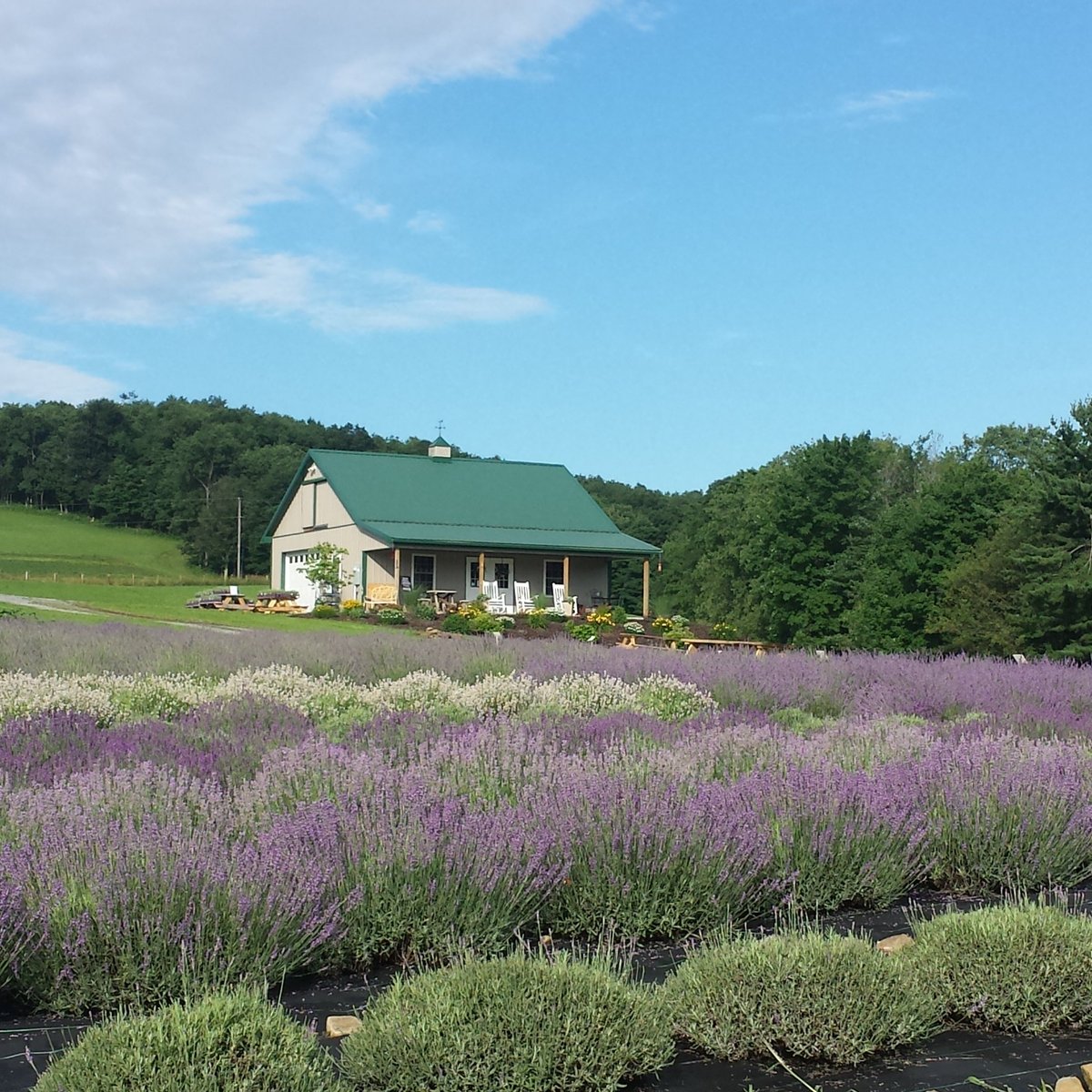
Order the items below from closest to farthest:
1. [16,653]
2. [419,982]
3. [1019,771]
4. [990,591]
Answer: [419,982]
[1019,771]
[16,653]
[990,591]

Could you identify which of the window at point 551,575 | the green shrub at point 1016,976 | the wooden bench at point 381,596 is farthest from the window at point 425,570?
the green shrub at point 1016,976

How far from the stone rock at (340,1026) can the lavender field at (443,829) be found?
0.29 m

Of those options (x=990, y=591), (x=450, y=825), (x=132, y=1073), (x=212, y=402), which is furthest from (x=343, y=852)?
(x=212, y=402)

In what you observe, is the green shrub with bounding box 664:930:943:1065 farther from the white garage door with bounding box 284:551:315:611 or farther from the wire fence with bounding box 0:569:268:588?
the wire fence with bounding box 0:569:268:588

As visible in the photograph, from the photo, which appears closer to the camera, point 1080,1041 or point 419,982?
point 419,982

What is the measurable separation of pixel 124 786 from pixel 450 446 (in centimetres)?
4030

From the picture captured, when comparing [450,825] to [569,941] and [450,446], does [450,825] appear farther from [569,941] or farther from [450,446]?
[450,446]

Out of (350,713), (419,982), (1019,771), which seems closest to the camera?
(419,982)

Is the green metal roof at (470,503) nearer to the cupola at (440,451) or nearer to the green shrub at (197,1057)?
the cupola at (440,451)

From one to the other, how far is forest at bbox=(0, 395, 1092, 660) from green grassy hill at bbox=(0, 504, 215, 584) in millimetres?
2611

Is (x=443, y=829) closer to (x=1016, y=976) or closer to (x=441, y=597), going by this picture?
(x=1016, y=976)

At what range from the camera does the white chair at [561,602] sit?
3662 cm

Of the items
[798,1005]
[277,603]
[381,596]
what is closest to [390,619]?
[381,596]

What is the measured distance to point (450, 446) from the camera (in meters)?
44.9
